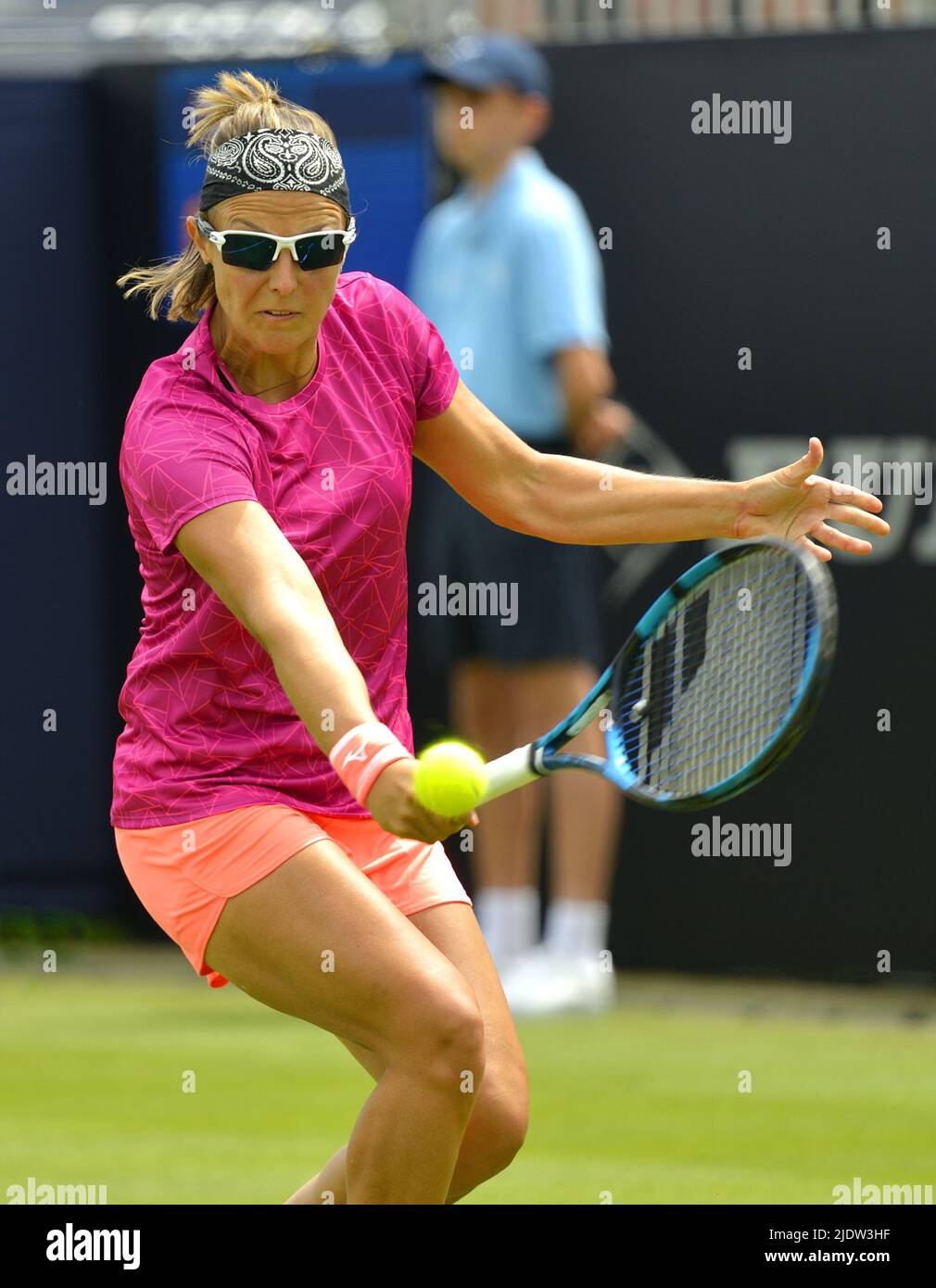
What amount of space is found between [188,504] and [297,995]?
0.67 meters

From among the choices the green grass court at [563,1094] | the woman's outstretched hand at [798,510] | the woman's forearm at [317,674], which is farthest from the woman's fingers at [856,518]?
the green grass court at [563,1094]

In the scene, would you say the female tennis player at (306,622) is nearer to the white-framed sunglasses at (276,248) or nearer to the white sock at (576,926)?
the white-framed sunglasses at (276,248)

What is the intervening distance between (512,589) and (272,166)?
11.1ft

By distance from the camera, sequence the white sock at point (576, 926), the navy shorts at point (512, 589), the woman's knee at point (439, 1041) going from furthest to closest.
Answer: the navy shorts at point (512, 589)
the white sock at point (576, 926)
the woman's knee at point (439, 1041)

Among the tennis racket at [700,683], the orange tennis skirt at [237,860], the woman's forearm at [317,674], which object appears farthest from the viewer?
the tennis racket at [700,683]

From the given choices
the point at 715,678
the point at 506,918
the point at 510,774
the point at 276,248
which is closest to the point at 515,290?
the point at 506,918

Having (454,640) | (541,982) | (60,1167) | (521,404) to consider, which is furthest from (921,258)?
(60,1167)

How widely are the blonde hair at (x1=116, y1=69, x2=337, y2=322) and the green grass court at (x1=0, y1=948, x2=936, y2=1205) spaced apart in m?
1.80

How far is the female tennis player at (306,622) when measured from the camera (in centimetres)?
314

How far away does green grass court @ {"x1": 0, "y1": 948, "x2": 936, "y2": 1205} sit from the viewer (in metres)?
4.65

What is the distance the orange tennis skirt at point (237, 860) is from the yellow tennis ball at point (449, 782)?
0.38 m

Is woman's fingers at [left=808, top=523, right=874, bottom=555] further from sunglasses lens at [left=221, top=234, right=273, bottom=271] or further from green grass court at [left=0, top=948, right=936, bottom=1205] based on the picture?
green grass court at [left=0, top=948, right=936, bottom=1205]

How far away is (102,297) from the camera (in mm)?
7680
